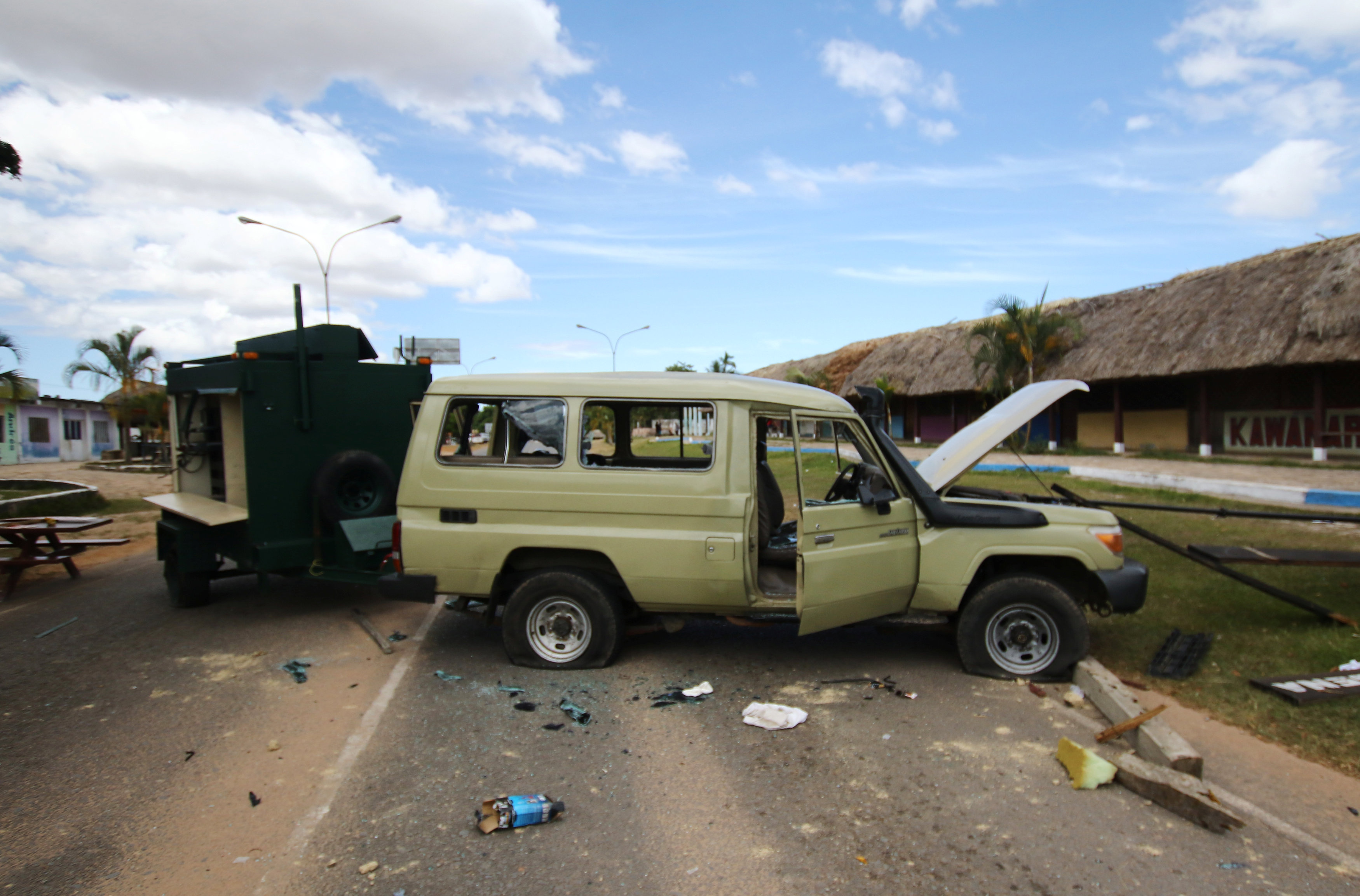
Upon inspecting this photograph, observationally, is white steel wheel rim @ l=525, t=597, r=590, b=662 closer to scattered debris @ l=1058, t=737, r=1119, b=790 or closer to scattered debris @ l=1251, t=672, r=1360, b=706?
scattered debris @ l=1058, t=737, r=1119, b=790

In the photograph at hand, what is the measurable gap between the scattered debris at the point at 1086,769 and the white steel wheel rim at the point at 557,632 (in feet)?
10.5

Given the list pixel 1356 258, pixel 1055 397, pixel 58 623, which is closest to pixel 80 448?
pixel 58 623

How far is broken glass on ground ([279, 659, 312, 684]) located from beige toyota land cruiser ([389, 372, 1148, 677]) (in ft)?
3.26

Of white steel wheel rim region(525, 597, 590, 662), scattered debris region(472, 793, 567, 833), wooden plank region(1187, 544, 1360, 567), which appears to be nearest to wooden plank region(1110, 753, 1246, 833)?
scattered debris region(472, 793, 567, 833)

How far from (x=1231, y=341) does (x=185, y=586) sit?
2608cm

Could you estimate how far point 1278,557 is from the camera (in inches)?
246

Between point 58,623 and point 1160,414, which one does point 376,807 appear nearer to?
point 58,623

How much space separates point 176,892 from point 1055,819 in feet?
12.5

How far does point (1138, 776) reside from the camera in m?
3.79

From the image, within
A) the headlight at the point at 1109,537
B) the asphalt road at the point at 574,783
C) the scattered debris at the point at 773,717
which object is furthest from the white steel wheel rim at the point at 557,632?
the headlight at the point at 1109,537

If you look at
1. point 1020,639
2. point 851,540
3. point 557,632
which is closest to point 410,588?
point 557,632

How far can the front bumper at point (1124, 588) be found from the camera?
5.24 metres

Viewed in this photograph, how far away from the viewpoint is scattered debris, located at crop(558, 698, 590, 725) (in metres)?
4.73

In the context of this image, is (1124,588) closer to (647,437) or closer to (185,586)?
(647,437)
